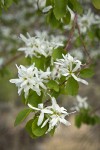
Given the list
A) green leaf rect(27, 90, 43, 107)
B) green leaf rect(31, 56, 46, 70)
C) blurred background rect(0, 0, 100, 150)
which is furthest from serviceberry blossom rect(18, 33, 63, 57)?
green leaf rect(27, 90, 43, 107)

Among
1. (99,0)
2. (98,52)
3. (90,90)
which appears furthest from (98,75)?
(99,0)

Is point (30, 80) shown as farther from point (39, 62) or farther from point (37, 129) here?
point (39, 62)

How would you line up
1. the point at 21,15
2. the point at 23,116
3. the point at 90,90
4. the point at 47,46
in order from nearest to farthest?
the point at 23,116 < the point at 47,46 < the point at 21,15 < the point at 90,90

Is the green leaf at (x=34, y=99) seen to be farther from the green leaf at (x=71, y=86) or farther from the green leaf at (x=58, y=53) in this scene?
the green leaf at (x=58, y=53)

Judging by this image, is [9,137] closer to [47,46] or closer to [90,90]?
[90,90]

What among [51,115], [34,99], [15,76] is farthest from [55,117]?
[15,76]

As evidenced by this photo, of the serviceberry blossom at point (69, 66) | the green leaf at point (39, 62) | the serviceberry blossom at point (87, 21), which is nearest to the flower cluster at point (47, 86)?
the serviceberry blossom at point (69, 66)
